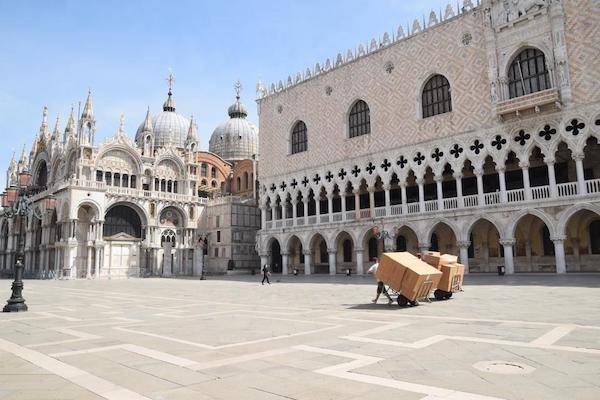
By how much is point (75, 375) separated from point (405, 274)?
8.23 m

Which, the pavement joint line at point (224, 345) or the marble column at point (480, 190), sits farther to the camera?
the marble column at point (480, 190)

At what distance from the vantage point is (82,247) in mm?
40062

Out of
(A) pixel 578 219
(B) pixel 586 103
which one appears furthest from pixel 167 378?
(A) pixel 578 219

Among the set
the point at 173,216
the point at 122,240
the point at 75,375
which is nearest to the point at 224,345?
the point at 75,375

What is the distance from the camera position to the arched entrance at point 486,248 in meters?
29.5

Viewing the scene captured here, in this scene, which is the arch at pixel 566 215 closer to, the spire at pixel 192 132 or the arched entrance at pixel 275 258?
the arched entrance at pixel 275 258

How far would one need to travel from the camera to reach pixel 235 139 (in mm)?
64625

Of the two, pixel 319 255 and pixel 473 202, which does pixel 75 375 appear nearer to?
pixel 473 202

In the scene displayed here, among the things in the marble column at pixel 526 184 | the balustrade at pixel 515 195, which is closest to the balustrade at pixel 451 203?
the balustrade at pixel 515 195

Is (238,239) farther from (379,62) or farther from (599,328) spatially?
(599,328)

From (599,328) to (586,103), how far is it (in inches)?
781

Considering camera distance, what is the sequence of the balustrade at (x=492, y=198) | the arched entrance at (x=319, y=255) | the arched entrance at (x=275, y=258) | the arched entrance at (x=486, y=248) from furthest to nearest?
1. the arched entrance at (x=275, y=258)
2. the arched entrance at (x=319, y=255)
3. the arched entrance at (x=486, y=248)
4. the balustrade at (x=492, y=198)

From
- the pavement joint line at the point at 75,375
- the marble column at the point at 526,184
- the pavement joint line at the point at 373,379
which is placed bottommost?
the pavement joint line at the point at 373,379

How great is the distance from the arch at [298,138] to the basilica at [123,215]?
9880mm
